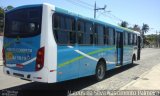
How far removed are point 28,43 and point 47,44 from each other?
27.7 inches

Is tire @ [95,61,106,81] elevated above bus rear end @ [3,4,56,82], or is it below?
below

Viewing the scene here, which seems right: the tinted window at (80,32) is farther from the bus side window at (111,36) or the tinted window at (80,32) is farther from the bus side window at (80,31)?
the bus side window at (111,36)

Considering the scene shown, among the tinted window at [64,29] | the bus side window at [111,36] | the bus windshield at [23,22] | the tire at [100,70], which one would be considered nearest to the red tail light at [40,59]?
the bus windshield at [23,22]

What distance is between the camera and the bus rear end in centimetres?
811

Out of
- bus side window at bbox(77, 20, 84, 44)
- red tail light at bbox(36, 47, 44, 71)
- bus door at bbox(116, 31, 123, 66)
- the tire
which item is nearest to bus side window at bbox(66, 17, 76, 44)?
bus side window at bbox(77, 20, 84, 44)

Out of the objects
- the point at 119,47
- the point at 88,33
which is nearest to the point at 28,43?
the point at 88,33

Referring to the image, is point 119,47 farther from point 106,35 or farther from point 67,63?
point 67,63

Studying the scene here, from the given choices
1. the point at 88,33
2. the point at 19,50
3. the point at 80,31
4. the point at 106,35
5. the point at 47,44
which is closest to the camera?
the point at 47,44

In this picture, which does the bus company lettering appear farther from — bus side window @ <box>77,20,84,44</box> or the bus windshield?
bus side window @ <box>77,20,84,44</box>

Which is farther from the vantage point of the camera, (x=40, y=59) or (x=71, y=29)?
(x=71, y=29)

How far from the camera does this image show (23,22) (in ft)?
28.5

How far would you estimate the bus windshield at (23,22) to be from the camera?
8.31 m

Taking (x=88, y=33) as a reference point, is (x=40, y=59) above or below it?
below

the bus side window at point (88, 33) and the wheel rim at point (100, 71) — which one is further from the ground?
the bus side window at point (88, 33)
